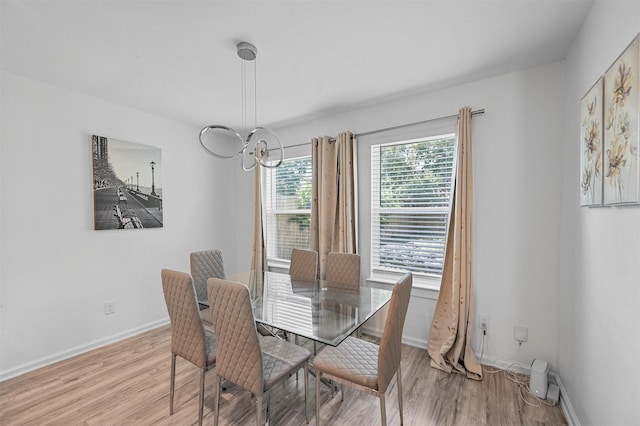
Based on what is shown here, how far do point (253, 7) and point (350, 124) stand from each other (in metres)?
1.77

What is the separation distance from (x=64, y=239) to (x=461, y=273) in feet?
12.4

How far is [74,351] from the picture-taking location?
2637mm

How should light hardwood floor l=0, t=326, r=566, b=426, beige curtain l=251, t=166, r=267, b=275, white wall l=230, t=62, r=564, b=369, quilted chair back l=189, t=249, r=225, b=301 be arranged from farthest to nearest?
beige curtain l=251, t=166, r=267, b=275 < quilted chair back l=189, t=249, r=225, b=301 < white wall l=230, t=62, r=564, b=369 < light hardwood floor l=0, t=326, r=566, b=426

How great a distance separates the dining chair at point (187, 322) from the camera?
1644 mm

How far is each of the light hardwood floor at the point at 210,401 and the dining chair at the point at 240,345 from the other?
0.52 m

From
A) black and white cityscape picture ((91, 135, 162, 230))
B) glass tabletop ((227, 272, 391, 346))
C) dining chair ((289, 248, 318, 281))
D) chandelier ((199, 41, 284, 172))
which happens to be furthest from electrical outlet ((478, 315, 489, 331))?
black and white cityscape picture ((91, 135, 162, 230))

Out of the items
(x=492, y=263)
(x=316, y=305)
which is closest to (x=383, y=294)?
(x=316, y=305)

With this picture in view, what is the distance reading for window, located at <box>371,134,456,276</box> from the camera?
2.69 meters

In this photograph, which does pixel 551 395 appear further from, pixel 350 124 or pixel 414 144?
pixel 350 124

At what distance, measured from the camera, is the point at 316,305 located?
6.70 feet

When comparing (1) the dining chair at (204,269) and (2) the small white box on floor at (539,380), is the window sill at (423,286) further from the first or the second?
(1) the dining chair at (204,269)

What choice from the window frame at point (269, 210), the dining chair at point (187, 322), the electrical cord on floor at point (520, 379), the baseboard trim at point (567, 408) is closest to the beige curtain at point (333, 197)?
the window frame at point (269, 210)

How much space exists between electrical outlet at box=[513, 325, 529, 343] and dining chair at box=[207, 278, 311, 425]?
197cm

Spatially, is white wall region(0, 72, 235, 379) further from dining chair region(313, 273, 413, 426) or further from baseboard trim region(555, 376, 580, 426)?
baseboard trim region(555, 376, 580, 426)
